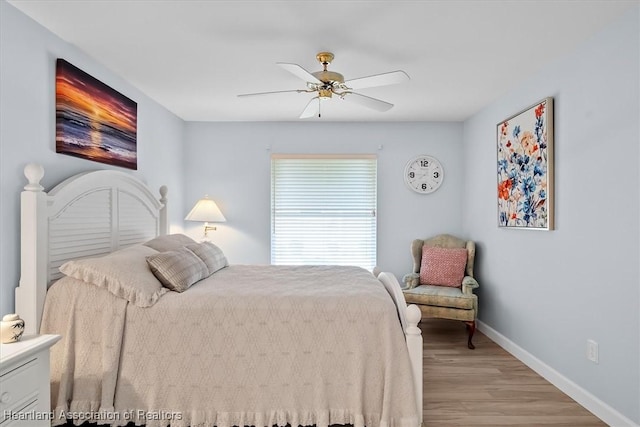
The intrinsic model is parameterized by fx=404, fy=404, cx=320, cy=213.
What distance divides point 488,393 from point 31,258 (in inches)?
120

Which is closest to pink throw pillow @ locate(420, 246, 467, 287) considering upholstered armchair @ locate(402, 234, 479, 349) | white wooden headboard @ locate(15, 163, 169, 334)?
upholstered armchair @ locate(402, 234, 479, 349)

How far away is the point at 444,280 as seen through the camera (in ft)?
14.1

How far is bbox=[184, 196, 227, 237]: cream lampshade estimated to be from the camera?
453 cm

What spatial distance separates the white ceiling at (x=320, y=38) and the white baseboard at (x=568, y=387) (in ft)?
7.60

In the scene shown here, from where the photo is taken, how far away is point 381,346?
2.28 metres

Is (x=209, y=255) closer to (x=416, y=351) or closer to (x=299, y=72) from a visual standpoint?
(x=299, y=72)

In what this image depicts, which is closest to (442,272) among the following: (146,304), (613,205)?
(613,205)

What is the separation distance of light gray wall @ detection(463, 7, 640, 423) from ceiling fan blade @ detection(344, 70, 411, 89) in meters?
1.07

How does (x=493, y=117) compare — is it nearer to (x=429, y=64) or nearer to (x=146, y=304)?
(x=429, y=64)

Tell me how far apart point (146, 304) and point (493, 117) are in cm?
362

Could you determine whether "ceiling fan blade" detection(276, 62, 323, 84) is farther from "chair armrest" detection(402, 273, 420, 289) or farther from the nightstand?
"chair armrest" detection(402, 273, 420, 289)

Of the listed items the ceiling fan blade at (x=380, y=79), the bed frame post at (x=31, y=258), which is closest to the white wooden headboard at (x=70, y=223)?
the bed frame post at (x=31, y=258)

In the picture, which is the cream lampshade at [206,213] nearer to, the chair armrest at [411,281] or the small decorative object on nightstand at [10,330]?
the chair armrest at [411,281]

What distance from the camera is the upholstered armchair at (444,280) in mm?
3867
